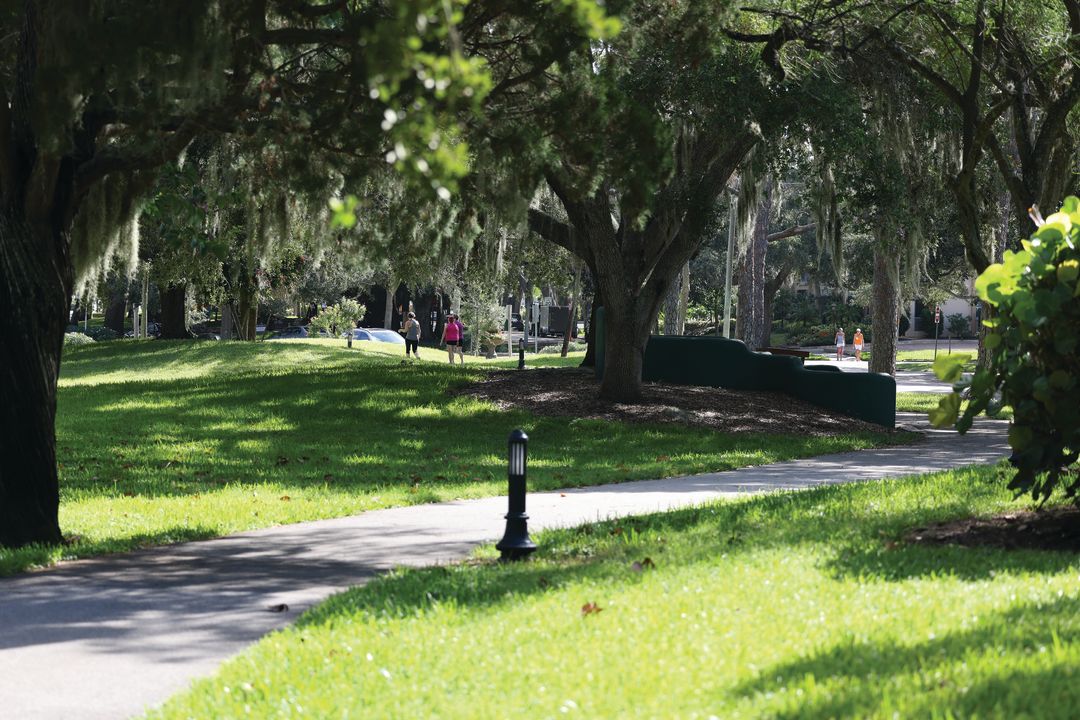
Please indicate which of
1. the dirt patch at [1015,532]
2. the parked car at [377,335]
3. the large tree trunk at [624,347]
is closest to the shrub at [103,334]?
the parked car at [377,335]

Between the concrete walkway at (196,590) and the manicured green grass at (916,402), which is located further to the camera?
the manicured green grass at (916,402)

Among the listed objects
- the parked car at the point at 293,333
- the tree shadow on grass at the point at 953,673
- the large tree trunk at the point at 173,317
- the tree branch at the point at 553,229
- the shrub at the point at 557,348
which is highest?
the tree branch at the point at 553,229

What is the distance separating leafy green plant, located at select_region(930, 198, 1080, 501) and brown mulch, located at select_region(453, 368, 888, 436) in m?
12.9

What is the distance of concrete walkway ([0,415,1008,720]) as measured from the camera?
645 cm

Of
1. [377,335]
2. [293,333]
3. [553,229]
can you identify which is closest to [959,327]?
[377,335]

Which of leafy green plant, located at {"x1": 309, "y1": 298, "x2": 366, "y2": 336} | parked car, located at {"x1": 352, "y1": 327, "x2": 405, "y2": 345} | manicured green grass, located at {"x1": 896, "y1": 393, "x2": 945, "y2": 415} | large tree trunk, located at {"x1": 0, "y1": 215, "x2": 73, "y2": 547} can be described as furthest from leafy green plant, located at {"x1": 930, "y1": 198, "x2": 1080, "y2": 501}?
parked car, located at {"x1": 352, "y1": 327, "x2": 405, "y2": 345}

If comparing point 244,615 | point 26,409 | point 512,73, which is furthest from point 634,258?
point 244,615

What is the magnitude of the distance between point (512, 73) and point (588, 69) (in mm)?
917

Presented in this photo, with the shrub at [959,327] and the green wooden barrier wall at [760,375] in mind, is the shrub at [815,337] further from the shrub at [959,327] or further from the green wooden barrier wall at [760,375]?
the green wooden barrier wall at [760,375]

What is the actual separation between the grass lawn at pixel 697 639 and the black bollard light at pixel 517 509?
171 millimetres

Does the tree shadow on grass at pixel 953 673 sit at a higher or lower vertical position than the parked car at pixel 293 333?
lower

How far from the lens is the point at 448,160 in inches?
171

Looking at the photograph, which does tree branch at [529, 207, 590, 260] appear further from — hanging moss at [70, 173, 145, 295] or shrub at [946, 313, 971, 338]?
shrub at [946, 313, 971, 338]

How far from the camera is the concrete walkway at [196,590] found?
6.45 metres
